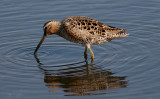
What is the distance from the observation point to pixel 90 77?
→ 1059cm

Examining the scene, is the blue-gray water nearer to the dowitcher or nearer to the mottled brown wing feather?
the dowitcher

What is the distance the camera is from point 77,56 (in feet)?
39.7

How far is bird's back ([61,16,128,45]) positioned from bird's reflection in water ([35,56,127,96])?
74 cm

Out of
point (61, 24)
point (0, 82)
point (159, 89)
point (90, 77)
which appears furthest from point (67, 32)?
point (159, 89)

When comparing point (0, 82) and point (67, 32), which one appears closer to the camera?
point (0, 82)

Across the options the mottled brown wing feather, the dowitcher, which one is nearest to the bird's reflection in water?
the dowitcher

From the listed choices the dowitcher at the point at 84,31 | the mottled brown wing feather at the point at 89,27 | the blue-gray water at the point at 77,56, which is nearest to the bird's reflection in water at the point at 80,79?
the blue-gray water at the point at 77,56

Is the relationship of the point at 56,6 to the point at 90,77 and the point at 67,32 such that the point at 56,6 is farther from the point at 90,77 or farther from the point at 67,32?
the point at 90,77

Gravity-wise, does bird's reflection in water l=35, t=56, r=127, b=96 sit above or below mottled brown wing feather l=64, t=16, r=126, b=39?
below

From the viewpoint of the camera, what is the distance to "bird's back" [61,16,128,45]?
11.4 m

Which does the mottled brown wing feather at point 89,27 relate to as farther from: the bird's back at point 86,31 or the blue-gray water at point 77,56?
the blue-gray water at point 77,56

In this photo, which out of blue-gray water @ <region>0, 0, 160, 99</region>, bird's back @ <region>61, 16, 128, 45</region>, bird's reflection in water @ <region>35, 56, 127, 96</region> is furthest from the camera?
bird's back @ <region>61, 16, 128, 45</region>

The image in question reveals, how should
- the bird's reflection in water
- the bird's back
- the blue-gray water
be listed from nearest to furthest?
the blue-gray water < the bird's reflection in water < the bird's back

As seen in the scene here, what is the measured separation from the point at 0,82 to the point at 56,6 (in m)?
5.84
